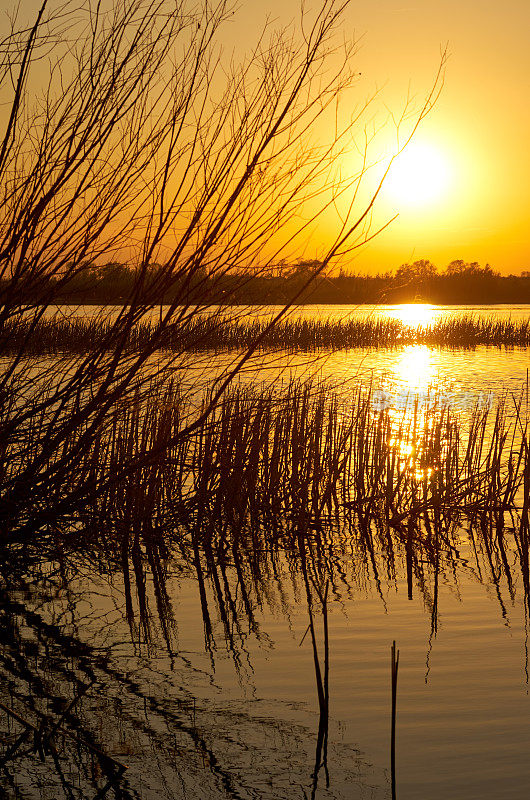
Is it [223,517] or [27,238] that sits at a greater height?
[27,238]

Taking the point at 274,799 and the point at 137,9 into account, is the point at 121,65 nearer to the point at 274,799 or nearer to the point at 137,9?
the point at 137,9

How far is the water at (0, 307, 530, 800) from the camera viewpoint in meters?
2.55

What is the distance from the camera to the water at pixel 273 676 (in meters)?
2.55

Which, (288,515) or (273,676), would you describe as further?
(288,515)

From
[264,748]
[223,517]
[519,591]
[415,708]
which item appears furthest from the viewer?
[223,517]

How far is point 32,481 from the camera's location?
2742 millimetres

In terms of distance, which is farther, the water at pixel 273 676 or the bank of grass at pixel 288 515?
the bank of grass at pixel 288 515

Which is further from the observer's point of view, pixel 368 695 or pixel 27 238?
pixel 368 695

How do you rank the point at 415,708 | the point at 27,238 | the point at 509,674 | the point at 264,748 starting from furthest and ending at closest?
the point at 509,674 < the point at 415,708 < the point at 264,748 < the point at 27,238

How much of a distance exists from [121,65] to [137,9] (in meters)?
0.18

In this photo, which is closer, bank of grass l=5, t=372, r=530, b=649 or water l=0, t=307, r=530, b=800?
water l=0, t=307, r=530, b=800

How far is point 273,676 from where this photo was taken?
3.27 metres

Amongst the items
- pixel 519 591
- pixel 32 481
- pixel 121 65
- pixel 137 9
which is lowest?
pixel 519 591

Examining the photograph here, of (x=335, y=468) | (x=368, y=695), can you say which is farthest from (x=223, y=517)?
(x=368, y=695)
